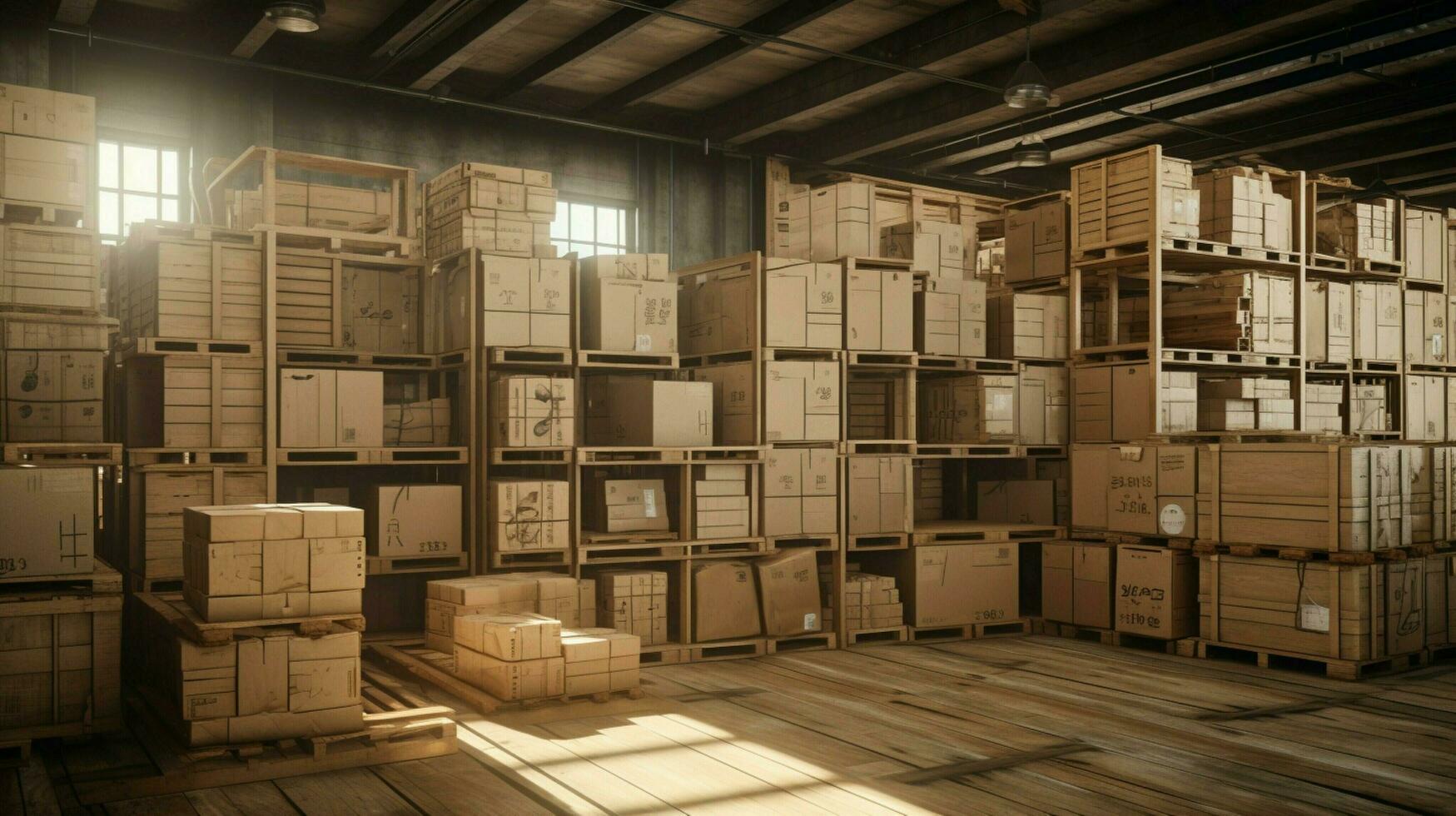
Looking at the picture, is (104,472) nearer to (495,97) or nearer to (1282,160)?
(495,97)

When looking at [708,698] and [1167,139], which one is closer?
[708,698]

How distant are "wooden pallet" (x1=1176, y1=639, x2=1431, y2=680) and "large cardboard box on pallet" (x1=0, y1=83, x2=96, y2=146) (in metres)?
8.20

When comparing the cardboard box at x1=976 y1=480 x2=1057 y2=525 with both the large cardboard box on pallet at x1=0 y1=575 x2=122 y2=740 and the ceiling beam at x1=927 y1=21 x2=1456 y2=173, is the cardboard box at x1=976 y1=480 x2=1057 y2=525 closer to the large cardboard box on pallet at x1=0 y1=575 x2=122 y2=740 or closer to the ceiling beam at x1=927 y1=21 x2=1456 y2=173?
the ceiling beam at x1=927 y1=21 x2=1456 y2=173

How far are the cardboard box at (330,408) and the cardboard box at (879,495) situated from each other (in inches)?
140

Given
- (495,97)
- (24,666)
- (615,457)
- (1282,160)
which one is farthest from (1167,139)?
(24,666)

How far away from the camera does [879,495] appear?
30.9 feet

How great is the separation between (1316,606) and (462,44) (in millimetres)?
8262

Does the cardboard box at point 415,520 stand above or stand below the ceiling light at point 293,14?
below

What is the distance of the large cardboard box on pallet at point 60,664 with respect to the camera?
5754mm

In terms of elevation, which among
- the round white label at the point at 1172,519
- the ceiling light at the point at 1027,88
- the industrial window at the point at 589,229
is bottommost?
the round white label at the point at 1172,519

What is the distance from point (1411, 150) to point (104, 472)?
46.2 ft

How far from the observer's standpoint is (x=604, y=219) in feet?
45.3

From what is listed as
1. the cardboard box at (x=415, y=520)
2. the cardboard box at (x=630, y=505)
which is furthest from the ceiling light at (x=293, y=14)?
the cardboard box at (x=630, y=505)

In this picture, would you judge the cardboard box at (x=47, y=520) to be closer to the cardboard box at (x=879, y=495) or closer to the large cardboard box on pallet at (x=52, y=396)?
the large cardboard box on pallet at (x=52, y=396)
